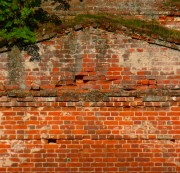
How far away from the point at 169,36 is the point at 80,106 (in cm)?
198

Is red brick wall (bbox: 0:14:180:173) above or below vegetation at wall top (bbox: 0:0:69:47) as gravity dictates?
below

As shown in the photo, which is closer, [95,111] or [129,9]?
[95,111]

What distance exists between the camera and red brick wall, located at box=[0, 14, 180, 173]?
17.5 ft

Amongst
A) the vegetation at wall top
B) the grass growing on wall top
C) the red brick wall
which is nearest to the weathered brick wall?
the grass growing on wall top

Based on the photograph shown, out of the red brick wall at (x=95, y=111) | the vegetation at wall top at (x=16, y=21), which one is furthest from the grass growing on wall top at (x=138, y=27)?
the vegetation at wall top at (x=16, y=21)

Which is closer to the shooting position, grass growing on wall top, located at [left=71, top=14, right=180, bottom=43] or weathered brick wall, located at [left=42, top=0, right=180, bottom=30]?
grass growing on wall top, located at [left=71, top=14, right=180, bottom=43]

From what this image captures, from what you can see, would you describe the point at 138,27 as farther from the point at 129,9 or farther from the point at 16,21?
the point at 16,21

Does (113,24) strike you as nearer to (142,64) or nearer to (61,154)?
(142,64)

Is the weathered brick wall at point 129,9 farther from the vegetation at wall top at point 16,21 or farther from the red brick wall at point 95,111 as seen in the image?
the red brick wall at point 95,111

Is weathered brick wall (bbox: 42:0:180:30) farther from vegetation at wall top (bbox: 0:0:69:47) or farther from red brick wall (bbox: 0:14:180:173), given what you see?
red brick wall (bbox: 0:14:180:173)

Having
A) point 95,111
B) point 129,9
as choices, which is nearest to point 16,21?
point 95,111

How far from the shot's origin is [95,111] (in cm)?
538

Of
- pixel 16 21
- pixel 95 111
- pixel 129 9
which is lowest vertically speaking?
pixel 95 111

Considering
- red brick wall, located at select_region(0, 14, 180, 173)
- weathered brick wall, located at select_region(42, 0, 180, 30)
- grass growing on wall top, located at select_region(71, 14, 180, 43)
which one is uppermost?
weathered brick wall, located at select_region(42, 0, 180, 30)
